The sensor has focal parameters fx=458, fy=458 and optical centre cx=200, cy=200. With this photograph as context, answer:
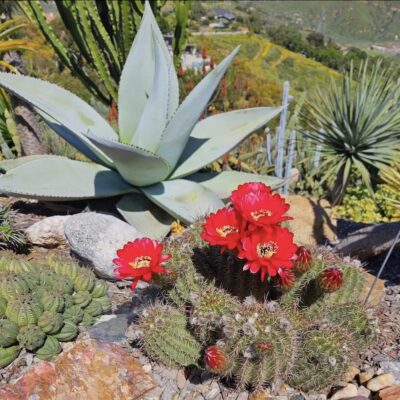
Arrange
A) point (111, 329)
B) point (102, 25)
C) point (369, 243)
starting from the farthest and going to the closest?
point (102, 25) < point (369, 243) < point (111, 329)

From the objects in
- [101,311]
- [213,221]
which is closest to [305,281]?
[213,221]

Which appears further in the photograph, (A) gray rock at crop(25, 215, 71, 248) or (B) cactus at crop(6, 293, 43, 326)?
(A) gray rock at crop(25, 215, 71, 248)

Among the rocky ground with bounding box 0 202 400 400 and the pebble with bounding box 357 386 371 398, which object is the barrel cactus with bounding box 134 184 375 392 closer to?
the rocky ground with bounding box 0 202 400 400

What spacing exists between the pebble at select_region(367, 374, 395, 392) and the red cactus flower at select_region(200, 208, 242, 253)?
2.76 ft

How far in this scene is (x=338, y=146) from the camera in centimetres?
363

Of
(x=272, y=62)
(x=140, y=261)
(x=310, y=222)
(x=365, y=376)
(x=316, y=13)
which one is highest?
(x=140, y=261)

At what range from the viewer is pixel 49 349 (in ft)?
7.06

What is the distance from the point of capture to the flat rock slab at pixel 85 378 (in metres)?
1.92

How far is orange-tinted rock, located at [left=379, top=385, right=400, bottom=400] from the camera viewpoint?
5.98 feet

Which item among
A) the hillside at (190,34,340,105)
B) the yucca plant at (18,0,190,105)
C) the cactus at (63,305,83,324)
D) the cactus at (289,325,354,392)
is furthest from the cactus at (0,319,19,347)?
the hillside at (190,34,340,105)

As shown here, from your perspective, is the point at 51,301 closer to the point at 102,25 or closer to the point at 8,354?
the point at 8,354

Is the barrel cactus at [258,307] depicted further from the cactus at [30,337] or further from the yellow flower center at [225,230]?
the cactus at [30,337]

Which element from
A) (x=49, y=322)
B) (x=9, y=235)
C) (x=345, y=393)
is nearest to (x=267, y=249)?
(x=345, y=393)

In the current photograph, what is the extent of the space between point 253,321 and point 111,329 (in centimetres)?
96
